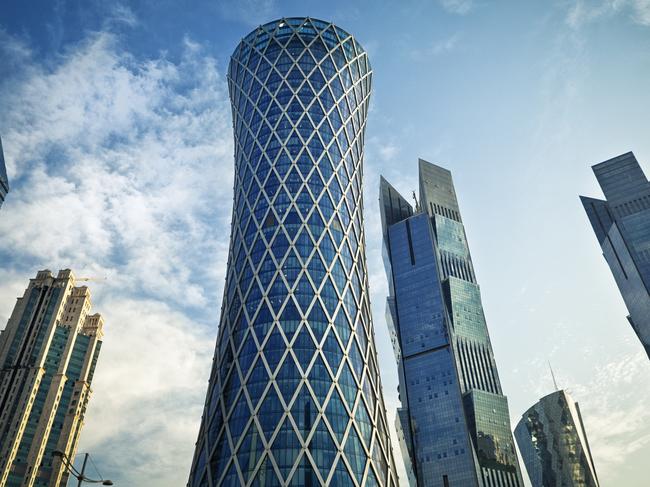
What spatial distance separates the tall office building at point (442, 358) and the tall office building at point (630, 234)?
1322 inches

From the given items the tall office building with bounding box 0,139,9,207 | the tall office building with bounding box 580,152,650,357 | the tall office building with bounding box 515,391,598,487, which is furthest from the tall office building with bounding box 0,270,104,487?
the tall office building with bounding box 580,152,650,357

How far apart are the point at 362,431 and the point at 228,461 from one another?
1554 centimetres

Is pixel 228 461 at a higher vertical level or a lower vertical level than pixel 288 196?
lower

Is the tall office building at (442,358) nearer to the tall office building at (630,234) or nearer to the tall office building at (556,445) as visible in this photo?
the tall office building at (630,234)

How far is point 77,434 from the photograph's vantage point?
482 ft

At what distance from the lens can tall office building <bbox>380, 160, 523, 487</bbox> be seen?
394ft

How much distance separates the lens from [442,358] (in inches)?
5123

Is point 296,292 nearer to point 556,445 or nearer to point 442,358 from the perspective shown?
point 442,358

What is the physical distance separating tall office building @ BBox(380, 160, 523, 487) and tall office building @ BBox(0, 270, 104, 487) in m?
84.6

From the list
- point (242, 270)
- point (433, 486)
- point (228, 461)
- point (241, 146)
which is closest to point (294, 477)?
point (228, 461)

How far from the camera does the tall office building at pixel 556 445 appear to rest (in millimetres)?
150625

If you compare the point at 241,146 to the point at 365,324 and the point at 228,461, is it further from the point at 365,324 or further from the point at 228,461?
the point at 228,461

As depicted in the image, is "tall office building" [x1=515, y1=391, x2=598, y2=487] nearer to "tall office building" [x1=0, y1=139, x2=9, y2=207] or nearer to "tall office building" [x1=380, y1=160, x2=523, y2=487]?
"tall office building" [x1=380, y1=160, x2=523, y2=487]

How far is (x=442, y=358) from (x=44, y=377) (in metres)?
99.5
